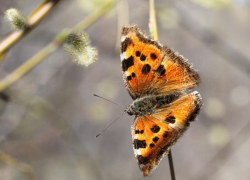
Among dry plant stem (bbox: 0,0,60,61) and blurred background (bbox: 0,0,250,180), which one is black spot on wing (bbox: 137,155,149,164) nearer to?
dry plant stem (bbox: 0,0,60,61)

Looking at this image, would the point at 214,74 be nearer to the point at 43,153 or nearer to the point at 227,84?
the point at 227,84

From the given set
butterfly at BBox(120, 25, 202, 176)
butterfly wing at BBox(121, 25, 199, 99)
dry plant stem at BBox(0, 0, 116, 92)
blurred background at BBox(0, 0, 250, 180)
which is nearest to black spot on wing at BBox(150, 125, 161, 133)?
butterfly at BBox(120, 25, 202, 176)

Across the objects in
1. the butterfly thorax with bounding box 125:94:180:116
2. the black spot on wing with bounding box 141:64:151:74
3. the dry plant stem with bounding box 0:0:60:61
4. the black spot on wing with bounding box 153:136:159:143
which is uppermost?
the dry plant stem with bounding box 0:0:60:61

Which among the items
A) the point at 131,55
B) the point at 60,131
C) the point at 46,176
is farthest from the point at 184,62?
the point at 46,176

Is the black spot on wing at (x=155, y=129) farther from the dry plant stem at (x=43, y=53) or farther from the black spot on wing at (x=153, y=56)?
the dry plant stem at (x=43, y=53)

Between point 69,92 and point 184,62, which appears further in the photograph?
point 69,92

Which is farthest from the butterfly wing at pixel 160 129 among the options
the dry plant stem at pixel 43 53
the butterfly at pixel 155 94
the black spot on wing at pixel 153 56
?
the dry plant stem at pixel 43 53

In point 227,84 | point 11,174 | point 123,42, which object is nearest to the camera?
point 123,42
